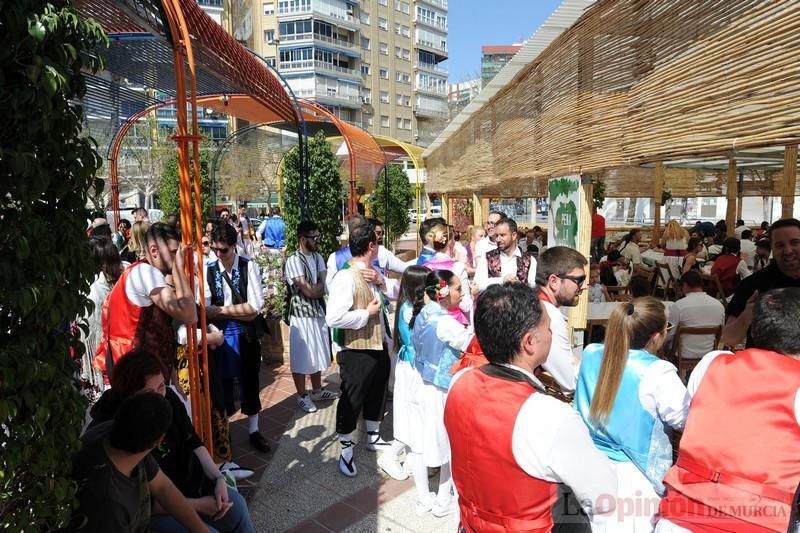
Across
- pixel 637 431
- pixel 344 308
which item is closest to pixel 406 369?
pixel 344 308

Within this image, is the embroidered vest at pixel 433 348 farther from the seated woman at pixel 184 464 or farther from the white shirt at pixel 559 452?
the white shirt at pixel 559 452

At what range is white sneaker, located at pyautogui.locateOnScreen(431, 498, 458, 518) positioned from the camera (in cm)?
353

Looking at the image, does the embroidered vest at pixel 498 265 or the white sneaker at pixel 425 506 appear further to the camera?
the embroidered vest at pixel 498 265

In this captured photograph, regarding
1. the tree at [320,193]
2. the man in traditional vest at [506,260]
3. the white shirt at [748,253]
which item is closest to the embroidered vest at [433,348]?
the man in traditional vest at [506,260]

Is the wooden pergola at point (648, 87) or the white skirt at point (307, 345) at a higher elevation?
the wooden pergola at point (648, 87)

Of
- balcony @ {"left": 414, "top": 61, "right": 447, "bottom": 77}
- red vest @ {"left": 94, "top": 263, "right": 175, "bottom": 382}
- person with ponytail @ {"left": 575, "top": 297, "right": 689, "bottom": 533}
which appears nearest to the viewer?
person with ponytail @ {"left": 575, "top": 297, "right": 689, "bottom": 533}

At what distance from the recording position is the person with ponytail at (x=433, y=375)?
133 inches

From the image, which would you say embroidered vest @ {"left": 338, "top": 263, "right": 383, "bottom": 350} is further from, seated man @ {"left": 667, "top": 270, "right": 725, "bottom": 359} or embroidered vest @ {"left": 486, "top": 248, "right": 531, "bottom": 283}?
seated man @ {"left": 667, "top": 270, "right": 725, "bottom": 359}

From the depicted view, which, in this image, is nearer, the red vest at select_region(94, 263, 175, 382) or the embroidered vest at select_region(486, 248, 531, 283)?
the red vest at select_region(94, 263, 175, 382)

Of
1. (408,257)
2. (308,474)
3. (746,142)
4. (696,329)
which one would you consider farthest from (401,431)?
(408,257)

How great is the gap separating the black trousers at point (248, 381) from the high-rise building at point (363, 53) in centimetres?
4367

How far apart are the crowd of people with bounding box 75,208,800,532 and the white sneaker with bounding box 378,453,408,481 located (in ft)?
0.03

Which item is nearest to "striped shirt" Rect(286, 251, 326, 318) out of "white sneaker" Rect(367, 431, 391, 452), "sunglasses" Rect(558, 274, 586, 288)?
"white sneaker" Rect(367, 431, 391, 452)

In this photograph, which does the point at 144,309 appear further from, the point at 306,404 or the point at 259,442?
the point at 306,404
